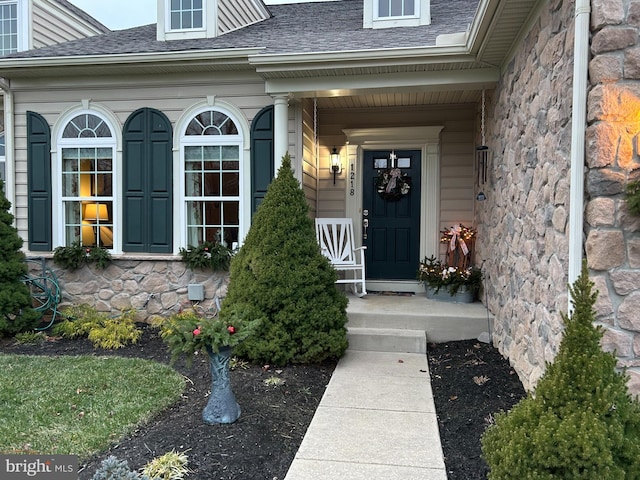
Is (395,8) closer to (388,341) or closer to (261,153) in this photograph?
(261,153)

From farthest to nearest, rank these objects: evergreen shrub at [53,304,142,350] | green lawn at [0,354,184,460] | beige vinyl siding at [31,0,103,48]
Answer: beige vinyl siding at [31,0,103,48], evergreen shrub at [53,304,142,350], green lawn at [0,354,184,460]

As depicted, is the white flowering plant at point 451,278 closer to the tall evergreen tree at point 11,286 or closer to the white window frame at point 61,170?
the white window frame at point 61,170

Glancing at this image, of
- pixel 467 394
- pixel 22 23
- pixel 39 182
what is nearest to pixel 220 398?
pixel 467 394

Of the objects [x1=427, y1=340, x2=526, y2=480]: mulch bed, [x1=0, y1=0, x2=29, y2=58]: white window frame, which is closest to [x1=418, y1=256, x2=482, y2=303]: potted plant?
[x1=427, y1=340, x2=526, y2=480]: mulch bed

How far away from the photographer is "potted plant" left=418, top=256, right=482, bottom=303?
499 centimetres

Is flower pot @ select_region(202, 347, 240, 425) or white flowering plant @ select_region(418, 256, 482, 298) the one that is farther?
white flowering plant @ select_region(418, 256, 482, 298)

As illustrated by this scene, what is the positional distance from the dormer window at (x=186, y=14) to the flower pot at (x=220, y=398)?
4493 mm

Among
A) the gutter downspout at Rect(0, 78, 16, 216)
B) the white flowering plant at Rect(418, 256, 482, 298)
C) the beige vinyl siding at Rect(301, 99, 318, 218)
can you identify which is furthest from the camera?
the gutter downspout at Rect(0, 78, 16, 216)

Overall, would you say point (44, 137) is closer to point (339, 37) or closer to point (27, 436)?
point (339, 37)

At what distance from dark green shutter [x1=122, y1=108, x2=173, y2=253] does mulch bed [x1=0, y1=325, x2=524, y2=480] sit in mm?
1438

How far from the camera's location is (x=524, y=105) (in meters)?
3.43

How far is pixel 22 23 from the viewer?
644 cm

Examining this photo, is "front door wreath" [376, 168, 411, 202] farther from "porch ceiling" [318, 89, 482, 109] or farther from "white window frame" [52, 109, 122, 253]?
"white window frame" [52, 109, 122, 253]

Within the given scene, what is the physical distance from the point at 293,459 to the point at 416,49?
3.50 m
